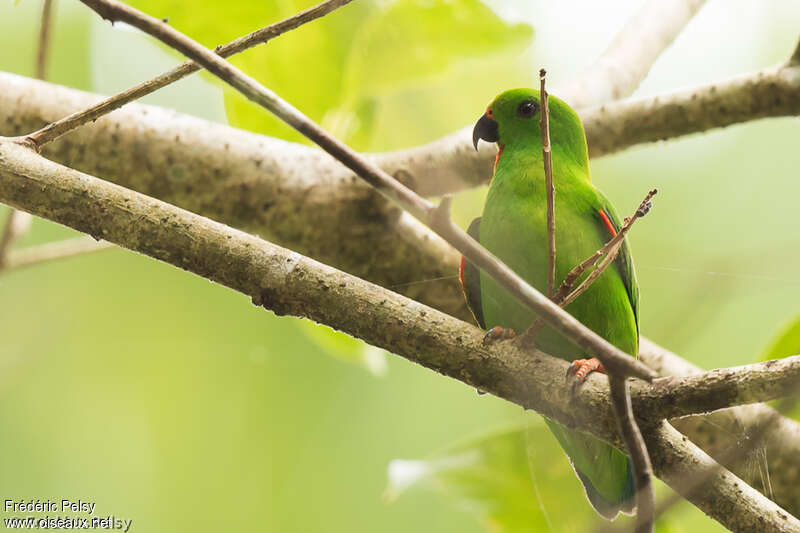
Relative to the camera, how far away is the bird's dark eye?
2.10m

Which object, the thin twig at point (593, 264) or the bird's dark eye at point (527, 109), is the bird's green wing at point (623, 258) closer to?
the bird's dark eye at point (527, 109)

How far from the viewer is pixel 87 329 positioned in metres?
5.19

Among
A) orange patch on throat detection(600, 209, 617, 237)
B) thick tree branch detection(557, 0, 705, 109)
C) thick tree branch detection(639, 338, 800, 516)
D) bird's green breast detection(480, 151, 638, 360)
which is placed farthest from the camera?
thick tree branch detection(557, 0, 705, 109)

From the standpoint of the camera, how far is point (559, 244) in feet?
6.13

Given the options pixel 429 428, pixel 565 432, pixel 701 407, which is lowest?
pixel 701 407

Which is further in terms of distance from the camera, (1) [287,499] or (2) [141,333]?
(2) [141,333]

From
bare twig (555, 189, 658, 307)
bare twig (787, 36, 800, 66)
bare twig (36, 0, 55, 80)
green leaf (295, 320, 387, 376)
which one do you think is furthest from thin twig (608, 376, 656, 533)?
green leaf (295, 320, 387, 376)

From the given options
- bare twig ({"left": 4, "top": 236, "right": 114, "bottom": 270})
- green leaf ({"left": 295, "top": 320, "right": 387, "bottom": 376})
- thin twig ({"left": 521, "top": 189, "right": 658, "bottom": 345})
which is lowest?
thin twig ({"left": 521, "top": 189, "right": 658, "bottom": 345})

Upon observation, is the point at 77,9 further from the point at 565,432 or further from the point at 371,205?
the point at 565,432

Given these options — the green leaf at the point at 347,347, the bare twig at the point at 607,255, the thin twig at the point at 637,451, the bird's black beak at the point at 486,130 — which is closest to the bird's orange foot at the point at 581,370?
the bare twig at the point at 607,255

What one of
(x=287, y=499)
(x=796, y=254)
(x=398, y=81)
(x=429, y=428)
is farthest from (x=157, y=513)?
(x=796, y=254)

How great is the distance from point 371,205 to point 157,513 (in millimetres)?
2373

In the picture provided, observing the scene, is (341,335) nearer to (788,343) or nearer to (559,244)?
(559,244)

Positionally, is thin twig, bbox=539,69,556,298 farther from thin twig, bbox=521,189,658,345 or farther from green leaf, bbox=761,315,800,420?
green leaf, bbox=761,315,800,420
